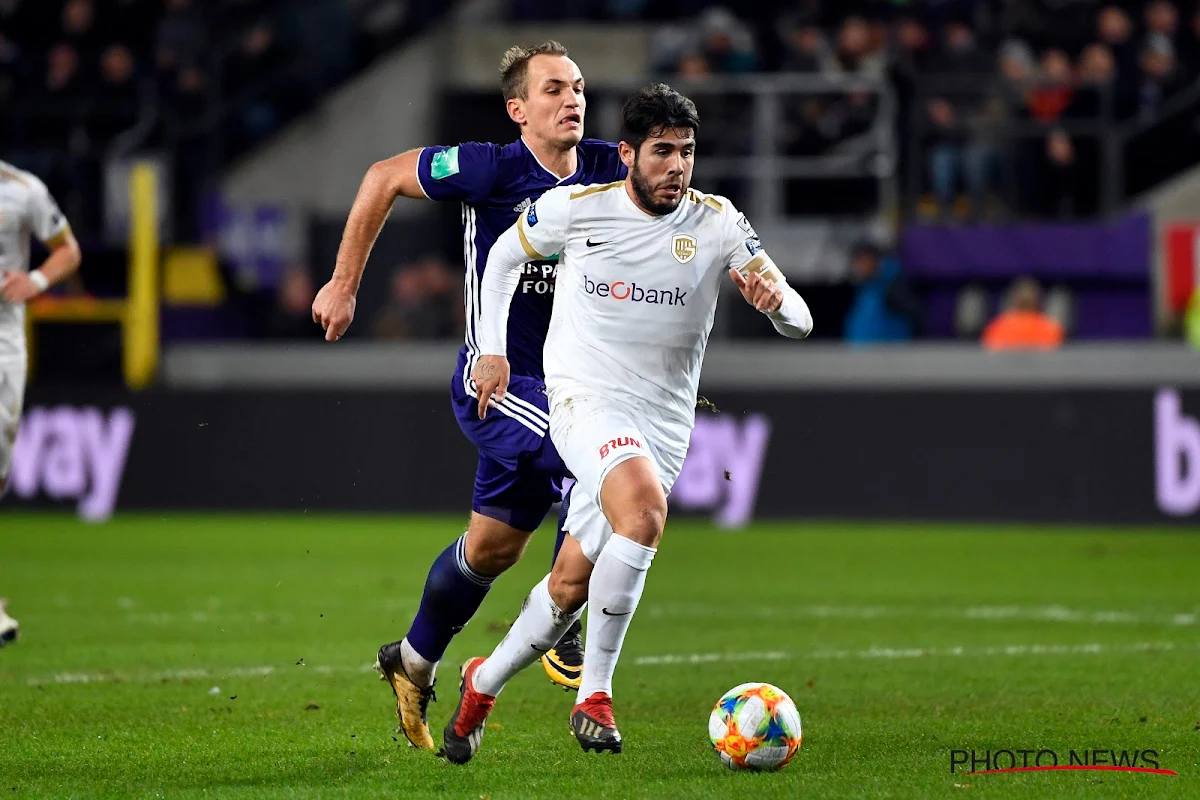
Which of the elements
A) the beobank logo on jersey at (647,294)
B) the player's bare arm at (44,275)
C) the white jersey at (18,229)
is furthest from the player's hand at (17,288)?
the beobank logo on jersey at (647,294)

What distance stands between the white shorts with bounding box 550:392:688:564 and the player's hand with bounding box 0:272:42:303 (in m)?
3.81

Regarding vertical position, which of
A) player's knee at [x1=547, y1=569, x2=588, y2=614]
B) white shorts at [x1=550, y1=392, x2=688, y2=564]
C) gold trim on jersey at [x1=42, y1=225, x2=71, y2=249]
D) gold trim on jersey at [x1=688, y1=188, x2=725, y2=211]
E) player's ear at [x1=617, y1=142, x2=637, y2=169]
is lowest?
player's knee at [x1=547, y1=569, x2=588, y2=614]

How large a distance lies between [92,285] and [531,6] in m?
5.76

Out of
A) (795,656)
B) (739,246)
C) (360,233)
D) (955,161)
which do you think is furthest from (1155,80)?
(360,233)

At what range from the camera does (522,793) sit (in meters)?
5.36

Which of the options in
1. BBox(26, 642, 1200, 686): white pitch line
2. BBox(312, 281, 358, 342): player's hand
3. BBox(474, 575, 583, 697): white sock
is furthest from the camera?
BBox(26, 642, 1200, 686): white pitch line

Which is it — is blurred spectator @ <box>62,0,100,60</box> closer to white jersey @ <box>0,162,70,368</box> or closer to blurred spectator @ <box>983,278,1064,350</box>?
blurred spectator @ <box>983,278,1064,350</box>

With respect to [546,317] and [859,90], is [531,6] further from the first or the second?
[546,317]

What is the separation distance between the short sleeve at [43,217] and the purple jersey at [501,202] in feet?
11.3

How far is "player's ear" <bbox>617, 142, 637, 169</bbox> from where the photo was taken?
611cm

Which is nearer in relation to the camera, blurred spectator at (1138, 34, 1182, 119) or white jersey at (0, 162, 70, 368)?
white jersey at (0, 162, 70, 368)

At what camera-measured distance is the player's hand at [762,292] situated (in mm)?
5926

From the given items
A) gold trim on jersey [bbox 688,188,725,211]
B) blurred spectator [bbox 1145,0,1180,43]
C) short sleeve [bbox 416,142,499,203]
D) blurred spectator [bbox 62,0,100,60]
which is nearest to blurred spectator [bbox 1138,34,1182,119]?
blurred spectator [bbox 1145,0,1180,43]

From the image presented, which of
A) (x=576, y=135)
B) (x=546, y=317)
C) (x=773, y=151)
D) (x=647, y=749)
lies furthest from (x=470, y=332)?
(x=773, y=151)
